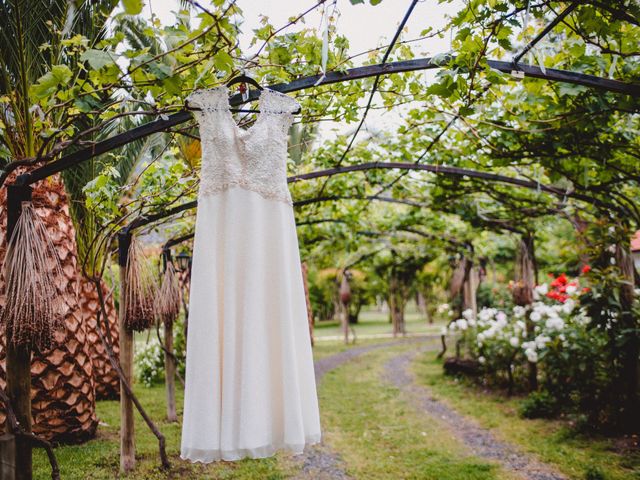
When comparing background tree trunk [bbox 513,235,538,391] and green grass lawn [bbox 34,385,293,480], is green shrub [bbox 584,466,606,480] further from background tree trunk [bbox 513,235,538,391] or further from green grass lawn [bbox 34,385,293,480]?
background tree trunk [bbox 513,235,538,391]

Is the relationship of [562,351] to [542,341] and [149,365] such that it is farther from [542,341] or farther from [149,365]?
[149,365]

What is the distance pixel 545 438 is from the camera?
15.5ft

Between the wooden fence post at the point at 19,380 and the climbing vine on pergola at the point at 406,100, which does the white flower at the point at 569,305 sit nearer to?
the climbing vine on pergola at the point at 406,100

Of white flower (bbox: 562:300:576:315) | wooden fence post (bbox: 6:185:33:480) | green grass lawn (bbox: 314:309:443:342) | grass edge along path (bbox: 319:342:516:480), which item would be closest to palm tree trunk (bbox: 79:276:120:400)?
grass edge along path (bbox: 319:342:516:480)

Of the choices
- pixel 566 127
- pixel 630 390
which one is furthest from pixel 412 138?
Answer: pixel 630 390

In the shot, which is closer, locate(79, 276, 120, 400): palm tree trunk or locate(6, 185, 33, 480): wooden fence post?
locate(6, 185, 33, 480): wooden fence post

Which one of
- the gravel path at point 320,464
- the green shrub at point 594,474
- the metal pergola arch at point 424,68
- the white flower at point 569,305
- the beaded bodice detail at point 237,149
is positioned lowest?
the gravel path at point 320,464

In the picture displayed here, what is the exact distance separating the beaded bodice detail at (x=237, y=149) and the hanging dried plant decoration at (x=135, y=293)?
85.5 inches

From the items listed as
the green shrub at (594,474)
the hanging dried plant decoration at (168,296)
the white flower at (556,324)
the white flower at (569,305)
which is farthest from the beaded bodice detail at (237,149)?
the white flower at (569,305)

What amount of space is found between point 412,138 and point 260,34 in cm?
242

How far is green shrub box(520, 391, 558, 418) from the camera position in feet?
17.7

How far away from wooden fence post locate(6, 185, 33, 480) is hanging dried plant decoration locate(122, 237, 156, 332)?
1573mm

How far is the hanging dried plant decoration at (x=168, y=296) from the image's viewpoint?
15.1 feet

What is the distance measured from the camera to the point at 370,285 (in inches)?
890
